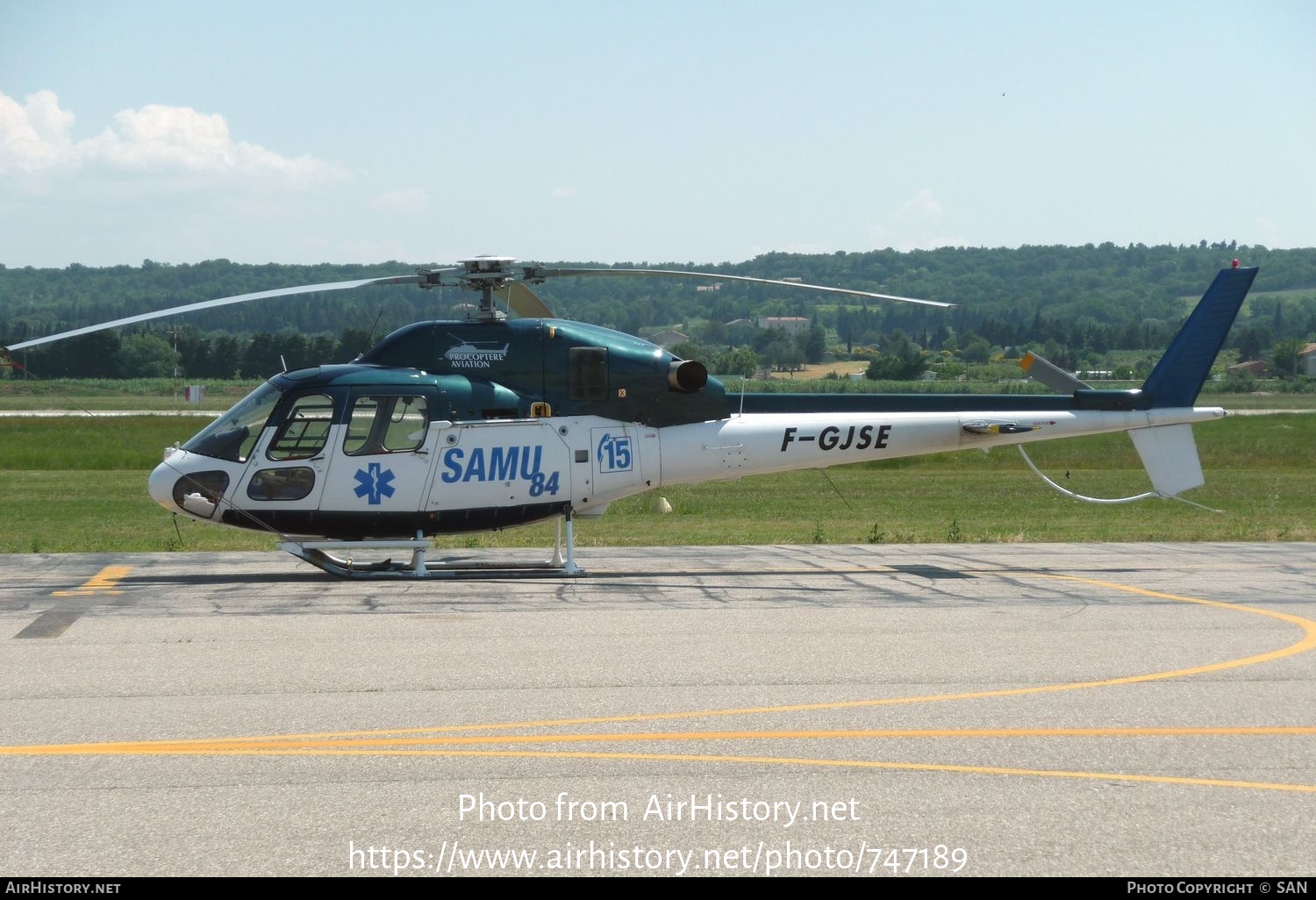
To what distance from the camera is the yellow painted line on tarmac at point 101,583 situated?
13601 mm

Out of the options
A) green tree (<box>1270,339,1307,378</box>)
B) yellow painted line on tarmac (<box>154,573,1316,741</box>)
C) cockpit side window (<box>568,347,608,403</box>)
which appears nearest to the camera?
yellow painted line on tarmac (<box>154,573,1316,741</box>)

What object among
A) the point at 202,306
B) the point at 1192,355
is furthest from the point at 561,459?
the point at 1192,355

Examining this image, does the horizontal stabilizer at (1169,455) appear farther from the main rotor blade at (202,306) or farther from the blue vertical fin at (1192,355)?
the main rotor blade at (202,306)

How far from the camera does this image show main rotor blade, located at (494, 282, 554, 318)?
15.8m

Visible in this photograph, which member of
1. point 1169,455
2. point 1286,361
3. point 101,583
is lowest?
point 1286,361

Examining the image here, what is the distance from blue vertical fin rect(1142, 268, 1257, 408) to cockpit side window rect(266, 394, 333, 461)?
1036 cm

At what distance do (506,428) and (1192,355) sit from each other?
29.6 ft

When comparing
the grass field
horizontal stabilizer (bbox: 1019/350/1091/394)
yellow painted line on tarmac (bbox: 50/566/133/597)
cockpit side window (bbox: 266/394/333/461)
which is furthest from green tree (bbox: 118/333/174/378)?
horizontal stabilizer (bbox: 1019/350/1091/394)

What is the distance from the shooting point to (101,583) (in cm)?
1447

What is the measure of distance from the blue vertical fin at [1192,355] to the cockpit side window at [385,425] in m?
9.32

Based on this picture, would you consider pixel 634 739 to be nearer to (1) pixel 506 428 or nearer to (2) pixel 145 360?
(1) pixel 506 428

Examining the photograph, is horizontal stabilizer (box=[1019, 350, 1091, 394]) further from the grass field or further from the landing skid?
the landing skid
